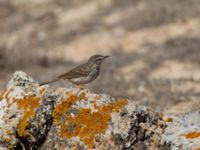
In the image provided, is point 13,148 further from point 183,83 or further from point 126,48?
point 126,48

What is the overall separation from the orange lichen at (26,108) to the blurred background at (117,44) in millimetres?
3673

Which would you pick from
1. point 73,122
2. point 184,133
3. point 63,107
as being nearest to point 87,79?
point 63,107

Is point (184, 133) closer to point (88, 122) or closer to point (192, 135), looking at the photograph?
point (192, 135)

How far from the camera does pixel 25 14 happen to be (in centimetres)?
2605

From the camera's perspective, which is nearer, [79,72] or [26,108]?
[26,108]

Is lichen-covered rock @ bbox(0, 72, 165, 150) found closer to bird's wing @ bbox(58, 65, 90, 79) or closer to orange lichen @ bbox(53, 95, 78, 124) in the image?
orange lichen @ bbox(53, 95, 78, 124)

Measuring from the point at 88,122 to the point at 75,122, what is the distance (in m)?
0.15

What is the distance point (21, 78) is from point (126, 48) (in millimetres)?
11096

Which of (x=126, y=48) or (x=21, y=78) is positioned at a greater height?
(x=126, y=48)

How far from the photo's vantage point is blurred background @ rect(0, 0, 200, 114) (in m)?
13.7

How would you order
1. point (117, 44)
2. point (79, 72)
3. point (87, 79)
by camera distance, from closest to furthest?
1. point (87, 79)
2. point (79, 72)
3. point (117, 44)

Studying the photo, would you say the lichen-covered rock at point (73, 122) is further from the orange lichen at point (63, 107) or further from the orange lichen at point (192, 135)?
the orange lichen at point (192, 135)

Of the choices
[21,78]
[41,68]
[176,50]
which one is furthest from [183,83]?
[21,78]

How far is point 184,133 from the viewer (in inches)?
285
